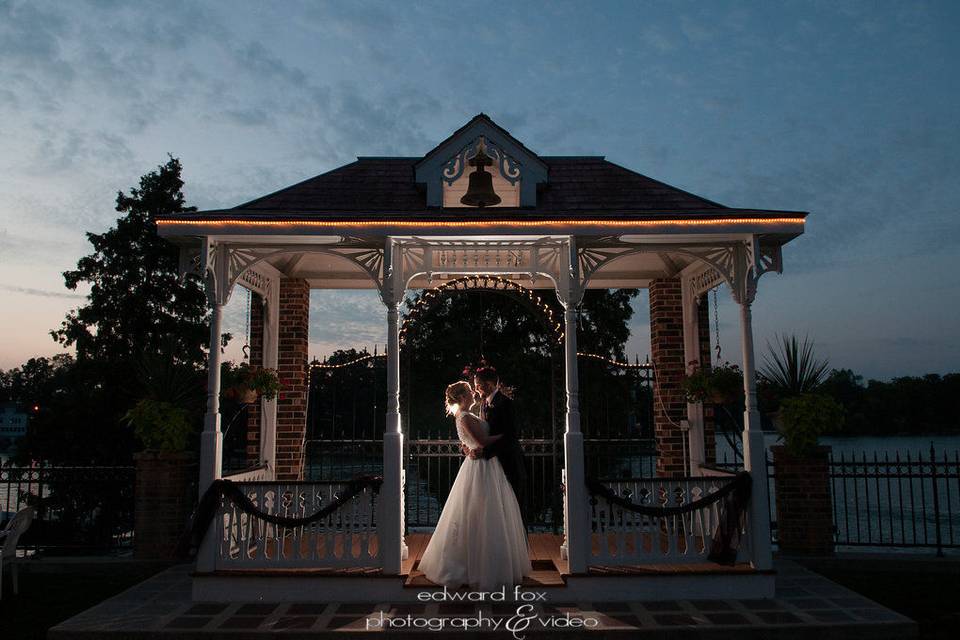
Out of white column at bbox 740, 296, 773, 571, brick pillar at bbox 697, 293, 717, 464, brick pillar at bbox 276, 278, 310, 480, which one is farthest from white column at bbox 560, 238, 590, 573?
brick pillar at bbox 276, 278, 310, 480

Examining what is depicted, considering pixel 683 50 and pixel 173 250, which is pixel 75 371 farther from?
pixel 683 50

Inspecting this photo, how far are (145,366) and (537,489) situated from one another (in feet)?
26.5

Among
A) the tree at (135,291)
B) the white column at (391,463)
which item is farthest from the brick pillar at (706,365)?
the tree at (135,291)

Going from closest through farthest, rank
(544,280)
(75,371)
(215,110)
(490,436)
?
(490,436) → (544,280) → (215,110) → (75,371)

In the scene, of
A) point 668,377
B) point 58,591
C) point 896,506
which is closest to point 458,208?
point 668,377

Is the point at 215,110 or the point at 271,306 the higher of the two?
the point at 215,110

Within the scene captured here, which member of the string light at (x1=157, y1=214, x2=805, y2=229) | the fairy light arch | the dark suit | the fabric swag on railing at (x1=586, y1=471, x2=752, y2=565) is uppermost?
the string light at (x1=157, y1=214, x2=805, y2=229)

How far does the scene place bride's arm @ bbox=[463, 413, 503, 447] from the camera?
21.7 ft

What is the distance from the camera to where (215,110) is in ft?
41.1

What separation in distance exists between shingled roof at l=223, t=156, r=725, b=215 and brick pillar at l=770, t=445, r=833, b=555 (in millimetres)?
3218

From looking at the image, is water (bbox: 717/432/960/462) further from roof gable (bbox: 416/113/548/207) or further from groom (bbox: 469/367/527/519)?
roof gable (bbox: 416/113/548/207)

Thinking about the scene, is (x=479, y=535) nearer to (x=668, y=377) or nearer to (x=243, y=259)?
(x=243, y=259)

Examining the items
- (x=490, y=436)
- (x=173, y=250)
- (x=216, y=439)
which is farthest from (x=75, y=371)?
(x=490, y=436)

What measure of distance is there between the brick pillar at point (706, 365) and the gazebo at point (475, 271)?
707mm
